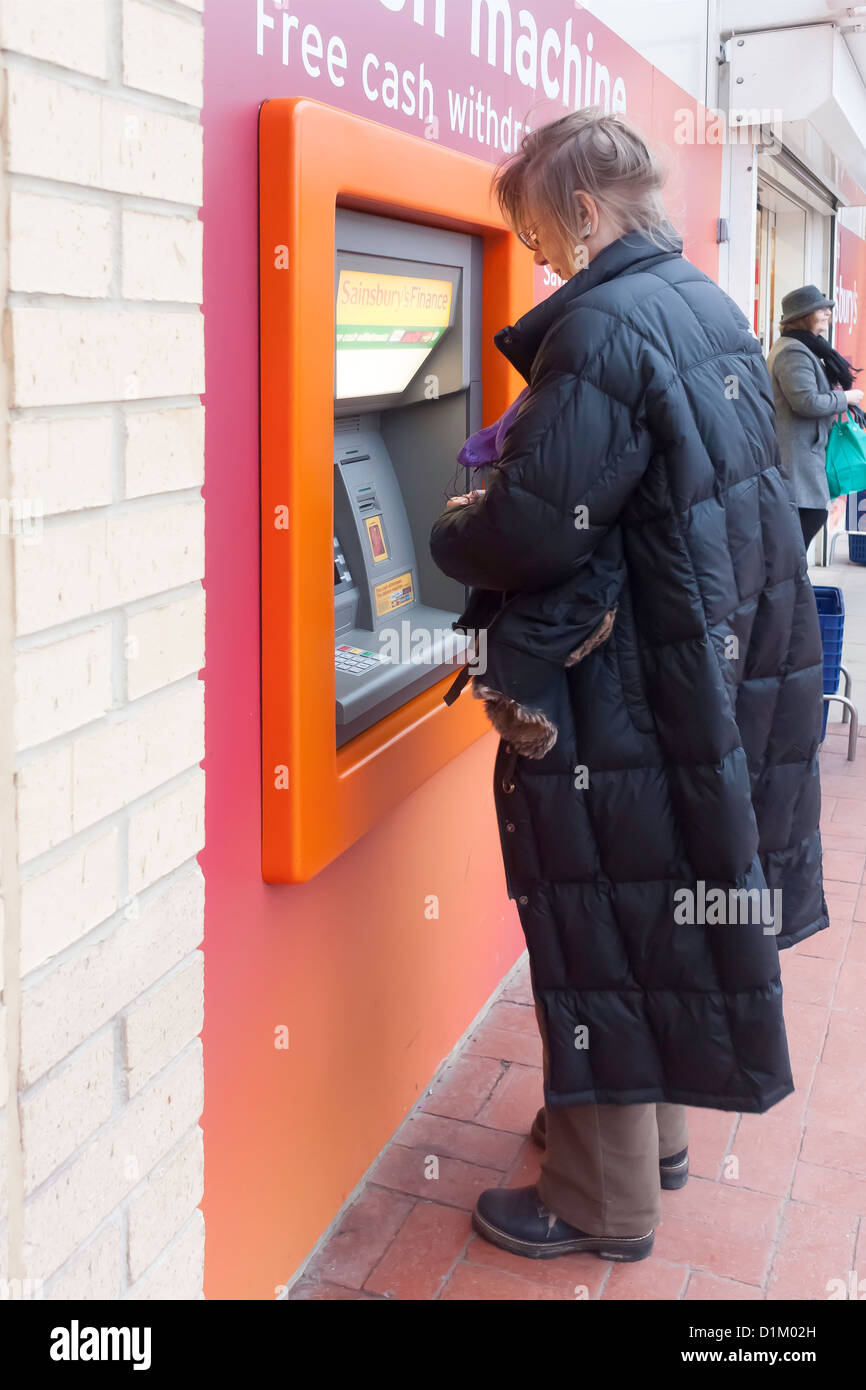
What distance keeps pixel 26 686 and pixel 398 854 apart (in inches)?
59.6

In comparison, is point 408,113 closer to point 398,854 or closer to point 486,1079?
point 398,854

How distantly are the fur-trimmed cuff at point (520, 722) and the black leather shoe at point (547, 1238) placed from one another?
2.90 feet

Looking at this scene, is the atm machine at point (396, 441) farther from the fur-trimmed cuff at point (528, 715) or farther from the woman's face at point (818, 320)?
the woman's face at point (818, 320)

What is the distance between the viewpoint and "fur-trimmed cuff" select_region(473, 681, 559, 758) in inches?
80.2

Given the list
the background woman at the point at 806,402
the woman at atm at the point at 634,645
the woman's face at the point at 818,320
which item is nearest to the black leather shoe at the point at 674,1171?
the woman at atm at the point at 634,645

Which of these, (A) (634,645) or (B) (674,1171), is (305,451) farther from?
(B) (674,1171)

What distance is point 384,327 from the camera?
7.73 feet

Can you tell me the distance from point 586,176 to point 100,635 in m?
1.17

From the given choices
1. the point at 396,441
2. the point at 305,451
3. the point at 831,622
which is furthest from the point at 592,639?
the point at 831,622

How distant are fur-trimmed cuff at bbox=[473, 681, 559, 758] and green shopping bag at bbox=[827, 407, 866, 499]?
4.12m

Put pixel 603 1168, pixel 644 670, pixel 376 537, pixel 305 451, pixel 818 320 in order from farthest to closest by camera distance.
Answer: pixel 818 320 < pixel 376 537 < pixel 603 1168 < pixel 644 670 < pixel 305 451

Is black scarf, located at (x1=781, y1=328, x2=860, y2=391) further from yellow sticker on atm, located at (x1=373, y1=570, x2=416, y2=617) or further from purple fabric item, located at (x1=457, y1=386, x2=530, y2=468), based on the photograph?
purple fabric item, located at (x1=457, y1=386, x2=530, y2=468)

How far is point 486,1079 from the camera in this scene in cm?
296

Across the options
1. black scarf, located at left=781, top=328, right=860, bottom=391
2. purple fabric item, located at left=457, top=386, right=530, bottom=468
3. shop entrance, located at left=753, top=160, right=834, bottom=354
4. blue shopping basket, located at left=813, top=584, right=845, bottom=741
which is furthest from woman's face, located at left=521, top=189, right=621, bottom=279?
shop entrance, located at left=753, top=160, right=834, bottom=354
